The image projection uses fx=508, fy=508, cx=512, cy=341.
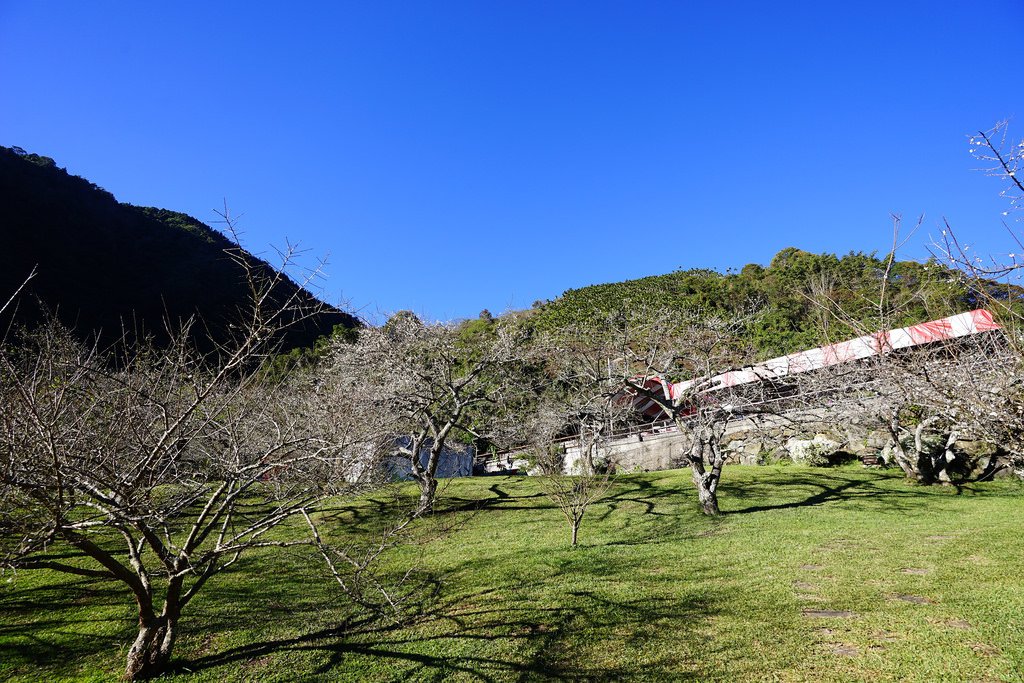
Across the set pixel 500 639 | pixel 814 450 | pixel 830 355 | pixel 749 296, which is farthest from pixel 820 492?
pixel 749 296

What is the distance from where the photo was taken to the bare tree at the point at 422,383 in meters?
12.4

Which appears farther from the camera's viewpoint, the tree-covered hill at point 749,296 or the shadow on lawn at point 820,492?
the tree-covered hill at point 749,296

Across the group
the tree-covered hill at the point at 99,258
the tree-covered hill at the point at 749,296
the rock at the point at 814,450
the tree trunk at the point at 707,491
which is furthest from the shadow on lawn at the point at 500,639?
the tree-covered hill at the point at 99,258

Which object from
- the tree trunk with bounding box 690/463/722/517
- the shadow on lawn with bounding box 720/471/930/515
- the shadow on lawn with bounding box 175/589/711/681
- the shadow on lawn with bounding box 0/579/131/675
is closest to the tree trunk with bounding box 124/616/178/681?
the shadow on lawn with bounding box 175/589/711/681

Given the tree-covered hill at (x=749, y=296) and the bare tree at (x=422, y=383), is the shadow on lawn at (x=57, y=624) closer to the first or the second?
the bare tree at (x=422, y=383)

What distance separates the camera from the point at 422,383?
530 inches

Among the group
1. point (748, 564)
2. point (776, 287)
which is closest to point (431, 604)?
point (748, 564)

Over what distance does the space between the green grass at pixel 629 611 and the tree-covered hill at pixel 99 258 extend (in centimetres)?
1811

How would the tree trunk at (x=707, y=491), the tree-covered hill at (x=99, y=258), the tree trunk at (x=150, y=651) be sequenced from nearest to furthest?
the tree trunk at (x=150, y=651) < the tree trunk at (x=707, y=491) < the tree-covered hill at (x=99, y=258)

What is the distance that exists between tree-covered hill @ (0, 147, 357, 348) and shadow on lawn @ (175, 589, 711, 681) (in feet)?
66.1

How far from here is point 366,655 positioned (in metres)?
5.04

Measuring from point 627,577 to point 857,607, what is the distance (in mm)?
2719

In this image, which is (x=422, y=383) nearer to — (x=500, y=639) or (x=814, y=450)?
(x=500, y=639)

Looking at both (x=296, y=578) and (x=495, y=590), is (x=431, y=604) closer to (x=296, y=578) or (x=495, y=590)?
(x=495, y=590)
